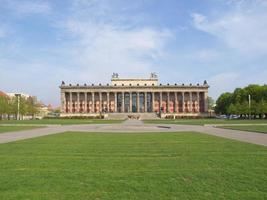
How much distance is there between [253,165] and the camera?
13047 millimetres

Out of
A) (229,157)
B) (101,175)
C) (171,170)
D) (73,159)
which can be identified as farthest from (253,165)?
(73,159)

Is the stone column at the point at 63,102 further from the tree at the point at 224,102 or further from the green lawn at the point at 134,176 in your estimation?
the green lawn at the point at 134,176

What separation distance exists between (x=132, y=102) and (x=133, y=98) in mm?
2099

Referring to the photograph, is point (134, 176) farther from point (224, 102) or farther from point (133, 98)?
point (133, 98)

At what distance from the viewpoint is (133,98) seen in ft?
524

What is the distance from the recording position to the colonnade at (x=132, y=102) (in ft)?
514

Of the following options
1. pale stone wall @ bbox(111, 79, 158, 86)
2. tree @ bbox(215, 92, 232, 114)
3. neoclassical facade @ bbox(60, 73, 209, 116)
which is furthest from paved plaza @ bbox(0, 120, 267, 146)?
pale stone wall @ bbox(111, 79, 158, 86)

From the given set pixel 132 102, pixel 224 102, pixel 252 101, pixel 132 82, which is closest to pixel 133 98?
pixel 132 102

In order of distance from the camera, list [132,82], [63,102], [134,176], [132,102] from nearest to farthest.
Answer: [134,176]
[63,102]
[132,102]
[132,82]

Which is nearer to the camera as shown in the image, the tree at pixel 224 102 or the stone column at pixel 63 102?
the tree at pixel 224 102

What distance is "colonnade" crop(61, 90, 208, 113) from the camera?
156625 mm

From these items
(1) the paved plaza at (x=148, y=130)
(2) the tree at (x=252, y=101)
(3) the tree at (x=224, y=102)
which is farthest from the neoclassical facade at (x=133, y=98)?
(1) the paved plaza at (x=148, y=130)

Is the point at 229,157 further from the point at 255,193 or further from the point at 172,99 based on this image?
the point at 172,99

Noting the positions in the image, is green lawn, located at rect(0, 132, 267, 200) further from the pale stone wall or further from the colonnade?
the pale stone wall
